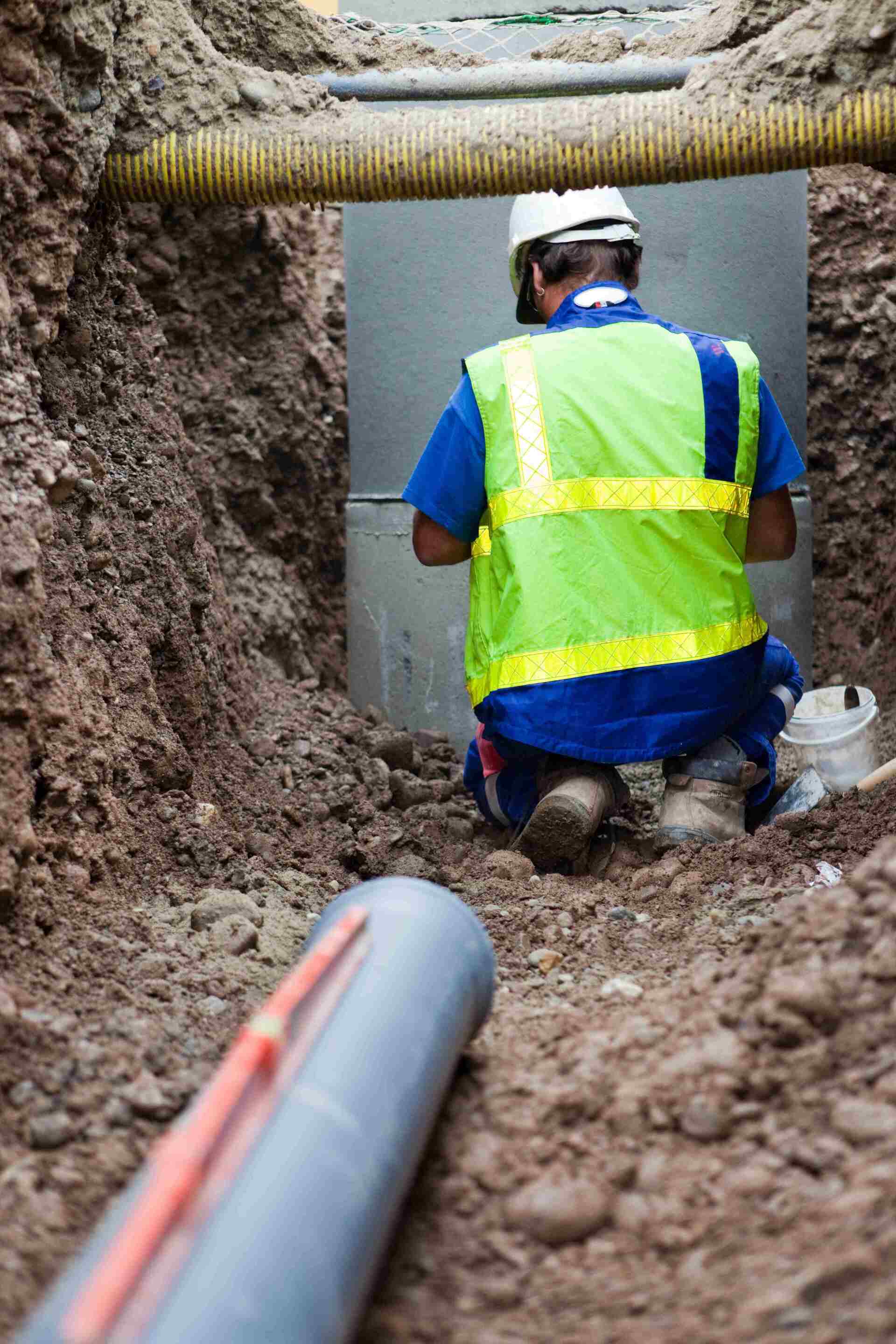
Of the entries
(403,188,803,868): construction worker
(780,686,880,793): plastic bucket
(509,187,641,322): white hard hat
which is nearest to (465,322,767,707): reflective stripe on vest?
(403,188,803,868): construction worker

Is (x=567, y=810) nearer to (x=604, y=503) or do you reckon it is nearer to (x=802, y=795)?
(x=604, y=503)

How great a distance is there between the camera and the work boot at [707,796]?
3068 millimetres

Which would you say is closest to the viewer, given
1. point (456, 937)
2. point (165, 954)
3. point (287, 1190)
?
point (287, 1190)

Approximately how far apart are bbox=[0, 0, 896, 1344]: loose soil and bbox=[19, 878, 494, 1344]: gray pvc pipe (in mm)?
127

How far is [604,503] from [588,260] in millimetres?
711

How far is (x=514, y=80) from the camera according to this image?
350 centimetres

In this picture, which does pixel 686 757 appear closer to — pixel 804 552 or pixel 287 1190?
pixel 804 552

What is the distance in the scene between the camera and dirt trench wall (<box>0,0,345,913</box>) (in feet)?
7.12

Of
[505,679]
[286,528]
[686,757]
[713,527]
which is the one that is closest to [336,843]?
[505,679]

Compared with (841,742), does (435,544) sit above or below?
above

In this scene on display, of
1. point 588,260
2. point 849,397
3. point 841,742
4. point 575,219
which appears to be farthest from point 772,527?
point 849,397

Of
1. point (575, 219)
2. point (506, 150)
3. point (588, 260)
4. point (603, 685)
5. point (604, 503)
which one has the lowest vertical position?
point (603, 685)

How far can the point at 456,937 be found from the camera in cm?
160

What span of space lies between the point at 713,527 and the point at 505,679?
618 millimetres
